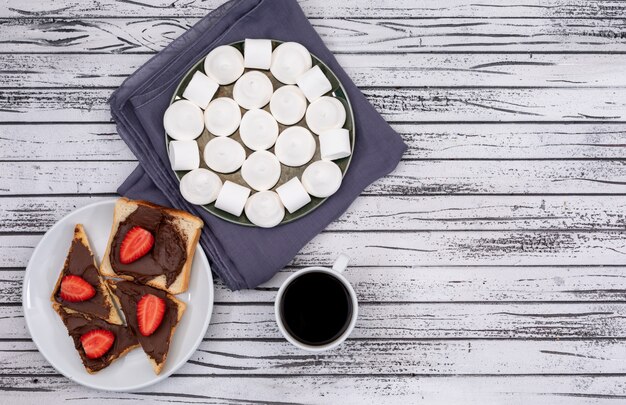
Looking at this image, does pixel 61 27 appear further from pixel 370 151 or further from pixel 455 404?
pixel 455 404

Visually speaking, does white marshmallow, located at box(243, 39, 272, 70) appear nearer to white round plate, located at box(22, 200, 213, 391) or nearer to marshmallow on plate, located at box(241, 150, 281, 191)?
marshmallow on plate, located at box(241, 150, 281, 191)

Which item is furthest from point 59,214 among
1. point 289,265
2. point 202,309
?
point 289,265

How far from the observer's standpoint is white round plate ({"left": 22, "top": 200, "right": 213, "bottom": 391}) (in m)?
0.96

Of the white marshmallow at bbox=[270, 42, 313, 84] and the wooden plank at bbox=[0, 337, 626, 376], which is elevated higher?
the white marshmallow at bbox=[270, 42, 313, 84]

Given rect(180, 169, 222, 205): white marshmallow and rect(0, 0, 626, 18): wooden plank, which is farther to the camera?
rect(0, 0, 626, 18): wooden plank

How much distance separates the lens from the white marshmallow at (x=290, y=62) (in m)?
0.97

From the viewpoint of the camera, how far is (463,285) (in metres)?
1.04

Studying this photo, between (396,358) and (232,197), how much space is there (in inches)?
15.4

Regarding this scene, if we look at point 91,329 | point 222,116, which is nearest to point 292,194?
point 222,116

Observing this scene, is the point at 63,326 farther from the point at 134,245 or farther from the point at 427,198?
the point at 427,198

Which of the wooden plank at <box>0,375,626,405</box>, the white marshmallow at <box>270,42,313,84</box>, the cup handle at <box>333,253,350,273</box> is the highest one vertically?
Answer: the white marshmallow at <box>270,42,313,84</box>

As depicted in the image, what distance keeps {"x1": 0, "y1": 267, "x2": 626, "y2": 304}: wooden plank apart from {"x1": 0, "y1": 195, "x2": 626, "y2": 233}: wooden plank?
0.07 metres

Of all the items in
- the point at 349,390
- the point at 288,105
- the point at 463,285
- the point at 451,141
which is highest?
the point at 288,105

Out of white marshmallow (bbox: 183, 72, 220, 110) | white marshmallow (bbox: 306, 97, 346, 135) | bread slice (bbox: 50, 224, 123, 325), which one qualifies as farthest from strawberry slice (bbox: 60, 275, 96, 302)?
white marshmallow (bbox: 306, 97, 346, 135)
